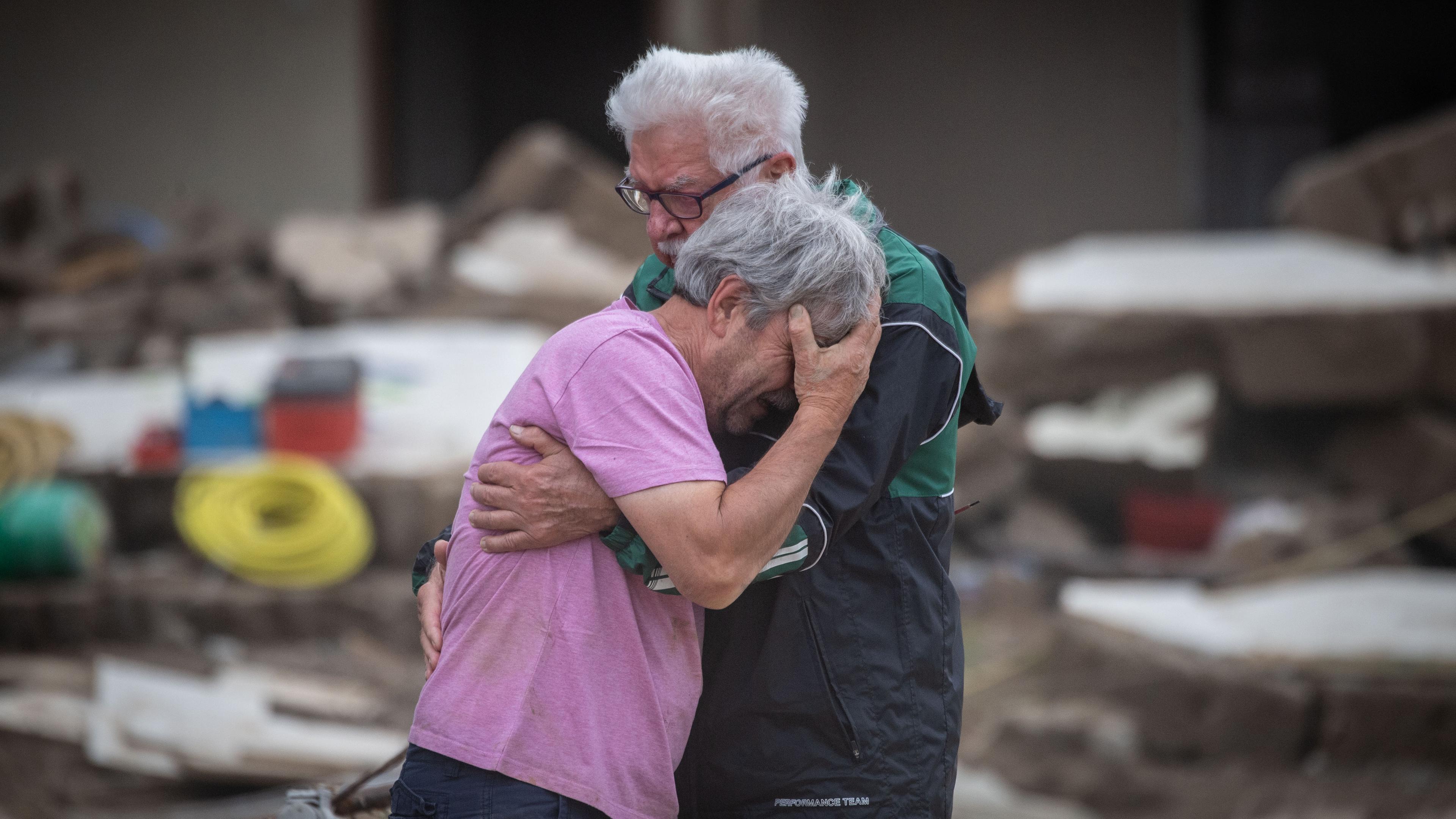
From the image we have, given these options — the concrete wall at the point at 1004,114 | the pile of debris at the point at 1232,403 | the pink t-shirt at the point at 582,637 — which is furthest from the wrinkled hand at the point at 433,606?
the concrete wall at the point at 1004,114

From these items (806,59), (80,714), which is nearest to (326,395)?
(80,714)

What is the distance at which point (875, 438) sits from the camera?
1.80 meters

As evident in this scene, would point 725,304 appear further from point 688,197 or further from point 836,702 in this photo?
point 836,702

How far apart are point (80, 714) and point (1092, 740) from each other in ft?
13.3

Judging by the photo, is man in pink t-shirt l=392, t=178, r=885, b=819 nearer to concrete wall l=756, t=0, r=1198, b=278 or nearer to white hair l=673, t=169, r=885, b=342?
white hair l=673, t=169, r=885, b=342

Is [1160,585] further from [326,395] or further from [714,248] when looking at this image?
[714,248]

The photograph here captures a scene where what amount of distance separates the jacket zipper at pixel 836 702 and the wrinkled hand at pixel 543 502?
1.16 feet

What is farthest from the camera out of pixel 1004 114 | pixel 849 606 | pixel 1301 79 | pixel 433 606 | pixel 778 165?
pixel 1301 79

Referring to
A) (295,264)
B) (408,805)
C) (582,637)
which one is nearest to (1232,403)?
(295,264)

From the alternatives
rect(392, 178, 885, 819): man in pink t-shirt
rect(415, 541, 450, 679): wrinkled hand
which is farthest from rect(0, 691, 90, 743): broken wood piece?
rect(392, 178, 885, 819): man in pink t-shirt

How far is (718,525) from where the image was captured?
5.41 ft

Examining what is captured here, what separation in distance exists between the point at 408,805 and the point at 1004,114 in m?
10.0

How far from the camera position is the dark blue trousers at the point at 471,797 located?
1.74m

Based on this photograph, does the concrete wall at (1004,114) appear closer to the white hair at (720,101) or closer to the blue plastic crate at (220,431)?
the blue plastic crate at (220,431)
